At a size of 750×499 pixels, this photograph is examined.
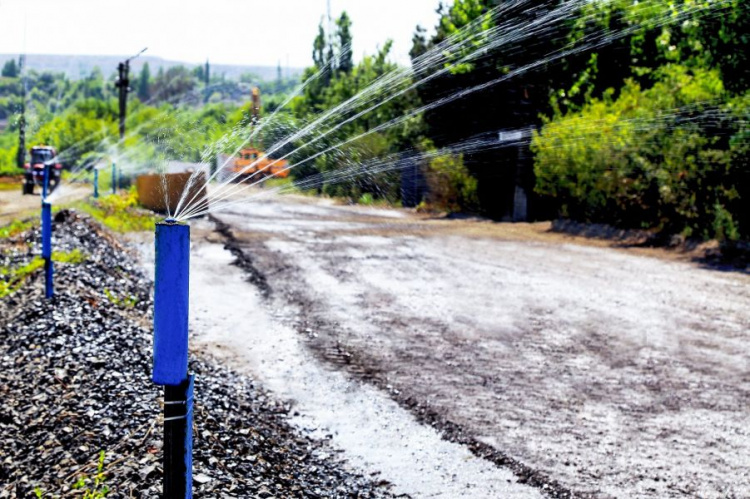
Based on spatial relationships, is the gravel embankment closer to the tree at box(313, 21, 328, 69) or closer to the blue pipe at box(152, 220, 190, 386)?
the blue pipe at box(152, 220, 190, 386)

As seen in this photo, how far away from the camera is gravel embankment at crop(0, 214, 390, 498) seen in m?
4.41

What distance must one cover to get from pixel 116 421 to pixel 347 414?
2.13 metres

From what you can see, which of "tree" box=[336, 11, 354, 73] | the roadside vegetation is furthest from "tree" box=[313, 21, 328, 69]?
the roadside vegetation

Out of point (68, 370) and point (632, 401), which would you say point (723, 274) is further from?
point (68, 370)

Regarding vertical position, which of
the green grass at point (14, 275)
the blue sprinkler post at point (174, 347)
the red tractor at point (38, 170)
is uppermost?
the red tractor at point (38, 170)

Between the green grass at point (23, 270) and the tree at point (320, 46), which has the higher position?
the tree at point (320, 46)

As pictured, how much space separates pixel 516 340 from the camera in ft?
30.2

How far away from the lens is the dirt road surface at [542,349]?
577cm

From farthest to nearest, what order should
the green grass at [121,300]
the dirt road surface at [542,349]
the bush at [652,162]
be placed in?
the bush at [652,162] < the green grass at [121,300] < the dirt road surface at [542,349]

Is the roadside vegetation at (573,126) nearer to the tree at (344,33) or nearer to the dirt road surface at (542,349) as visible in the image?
the dirt road surface at (542,349)

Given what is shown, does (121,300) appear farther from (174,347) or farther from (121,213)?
(121,213)

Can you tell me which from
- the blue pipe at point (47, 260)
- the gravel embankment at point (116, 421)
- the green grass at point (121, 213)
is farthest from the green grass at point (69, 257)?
the green grass at point (121, 213)

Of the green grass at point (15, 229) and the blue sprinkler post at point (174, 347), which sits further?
the green grass at point (15, 229)

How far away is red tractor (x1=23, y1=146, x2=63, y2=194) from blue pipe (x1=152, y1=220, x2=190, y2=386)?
88.6ft
